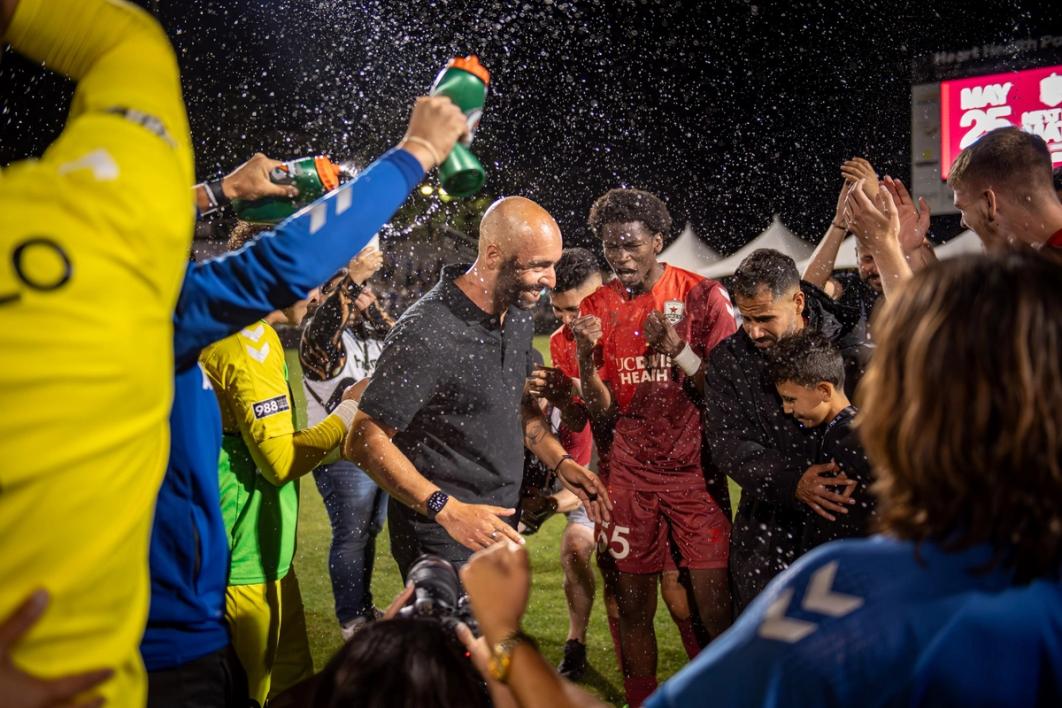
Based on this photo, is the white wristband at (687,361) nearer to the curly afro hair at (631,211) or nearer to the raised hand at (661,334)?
the raised hand at (661,334)

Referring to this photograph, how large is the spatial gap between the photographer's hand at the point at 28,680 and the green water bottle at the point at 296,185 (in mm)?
1314

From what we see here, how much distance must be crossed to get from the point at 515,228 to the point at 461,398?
767 millimetres

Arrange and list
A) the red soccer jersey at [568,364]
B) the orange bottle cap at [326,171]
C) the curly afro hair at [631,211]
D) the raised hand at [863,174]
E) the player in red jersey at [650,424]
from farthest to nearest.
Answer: the red soccer jersey at [568,364]
the curly afro hair at [631,211]
the player in red jersey at [650,424]
the raised hand at [863,174]
the orange bottle cap at [326,171]

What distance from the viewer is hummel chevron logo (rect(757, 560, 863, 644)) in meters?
1.03

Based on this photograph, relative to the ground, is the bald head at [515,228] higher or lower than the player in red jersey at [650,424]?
higher

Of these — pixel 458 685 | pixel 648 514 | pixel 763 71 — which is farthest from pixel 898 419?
pixel 763 71

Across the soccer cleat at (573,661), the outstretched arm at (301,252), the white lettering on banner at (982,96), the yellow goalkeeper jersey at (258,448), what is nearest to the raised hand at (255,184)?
the outstretched arm at (301,252)

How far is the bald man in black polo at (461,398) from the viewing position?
3281 millimetres

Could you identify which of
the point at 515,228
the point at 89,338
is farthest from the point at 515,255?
the point at 89,338

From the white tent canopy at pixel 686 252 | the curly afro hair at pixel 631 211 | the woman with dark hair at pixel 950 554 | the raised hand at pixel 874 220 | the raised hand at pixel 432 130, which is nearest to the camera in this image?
the woman with dark hair at pixel 950 554

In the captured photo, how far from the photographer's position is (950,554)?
106 cm

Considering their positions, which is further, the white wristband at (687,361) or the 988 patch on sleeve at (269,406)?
the white wristband at (687,361)

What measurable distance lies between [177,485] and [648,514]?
2943 mm

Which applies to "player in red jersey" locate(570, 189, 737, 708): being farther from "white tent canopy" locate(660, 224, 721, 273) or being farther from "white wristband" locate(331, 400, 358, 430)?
"white tent canopy" locate(660, 224, 721, 273)
